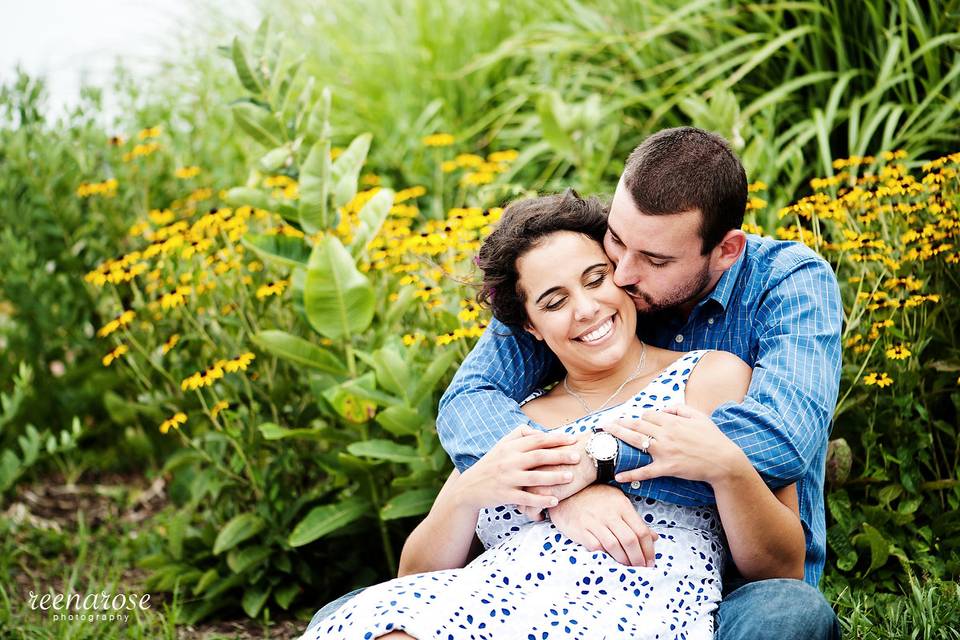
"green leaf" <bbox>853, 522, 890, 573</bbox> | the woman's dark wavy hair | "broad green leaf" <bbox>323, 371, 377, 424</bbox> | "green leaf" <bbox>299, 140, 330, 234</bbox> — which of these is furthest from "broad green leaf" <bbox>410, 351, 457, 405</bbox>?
"green leaf" <bbox>853, 522, 890, 573</bbox>

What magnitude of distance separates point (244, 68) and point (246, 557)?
63.5 inches

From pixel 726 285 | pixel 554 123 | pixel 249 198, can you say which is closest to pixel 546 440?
pixel 726 285

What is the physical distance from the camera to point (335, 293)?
10.2 feet

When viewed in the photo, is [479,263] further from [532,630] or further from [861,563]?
[861,563]

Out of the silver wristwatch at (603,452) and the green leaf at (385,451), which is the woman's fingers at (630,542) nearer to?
the silver wristwatch at (603,452)

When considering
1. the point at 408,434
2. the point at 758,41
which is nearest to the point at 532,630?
the point at 408,434

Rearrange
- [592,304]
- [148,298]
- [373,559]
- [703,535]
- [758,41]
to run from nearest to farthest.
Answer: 1. [703,535]
2. [592,304]
3. [373,559]
4. [148,298]
5. [758,41]

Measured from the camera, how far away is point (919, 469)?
119 inches

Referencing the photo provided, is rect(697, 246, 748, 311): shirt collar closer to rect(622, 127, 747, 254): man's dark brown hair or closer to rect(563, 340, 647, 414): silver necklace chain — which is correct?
rect(622, 127, 747, 254): man's dark brown hair

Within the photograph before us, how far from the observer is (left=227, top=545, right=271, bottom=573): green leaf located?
327cm

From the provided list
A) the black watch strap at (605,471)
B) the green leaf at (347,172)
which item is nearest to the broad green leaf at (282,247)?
the green leaf at (347,172)

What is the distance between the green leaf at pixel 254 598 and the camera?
328 cm

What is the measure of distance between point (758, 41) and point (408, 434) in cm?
318

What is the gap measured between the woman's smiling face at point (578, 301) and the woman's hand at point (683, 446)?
303 millimetres
